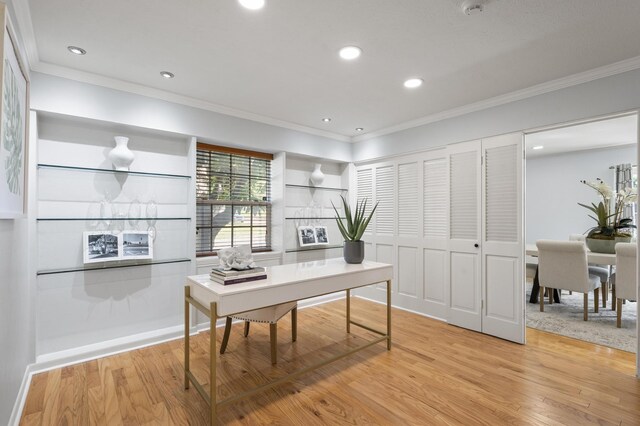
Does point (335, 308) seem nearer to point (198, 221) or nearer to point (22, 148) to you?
point (198, 221)

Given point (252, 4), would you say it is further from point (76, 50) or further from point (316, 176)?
point (316, 176)

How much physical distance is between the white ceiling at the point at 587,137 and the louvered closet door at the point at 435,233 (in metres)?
1.36

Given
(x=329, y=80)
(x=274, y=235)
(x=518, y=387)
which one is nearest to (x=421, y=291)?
(x=518, y=387)

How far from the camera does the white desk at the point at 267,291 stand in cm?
189

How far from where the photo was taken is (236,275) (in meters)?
2.13

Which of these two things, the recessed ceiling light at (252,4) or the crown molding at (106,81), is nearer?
the recessed ceiling light at (252,4)

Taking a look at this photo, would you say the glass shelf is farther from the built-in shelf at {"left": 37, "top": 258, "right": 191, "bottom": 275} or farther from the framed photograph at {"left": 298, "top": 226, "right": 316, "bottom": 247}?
the framed photograph at {"left": 298, "top": 226, "right": 316, "bottom": 247}

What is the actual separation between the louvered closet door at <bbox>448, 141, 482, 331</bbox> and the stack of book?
2446 millimetres

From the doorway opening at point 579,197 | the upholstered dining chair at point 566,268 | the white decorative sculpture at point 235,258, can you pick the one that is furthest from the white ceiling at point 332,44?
the upholstered dining chair at point 566,268

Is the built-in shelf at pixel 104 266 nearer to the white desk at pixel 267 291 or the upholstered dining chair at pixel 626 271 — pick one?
the white desk at pixel 267 291

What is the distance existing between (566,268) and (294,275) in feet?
11.6

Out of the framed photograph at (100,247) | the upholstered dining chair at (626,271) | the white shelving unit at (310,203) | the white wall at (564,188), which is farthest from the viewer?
the white wall at (564,188)

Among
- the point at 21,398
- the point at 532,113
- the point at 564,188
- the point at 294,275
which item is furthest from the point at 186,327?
the point at 564,188

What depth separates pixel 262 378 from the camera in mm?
2459
